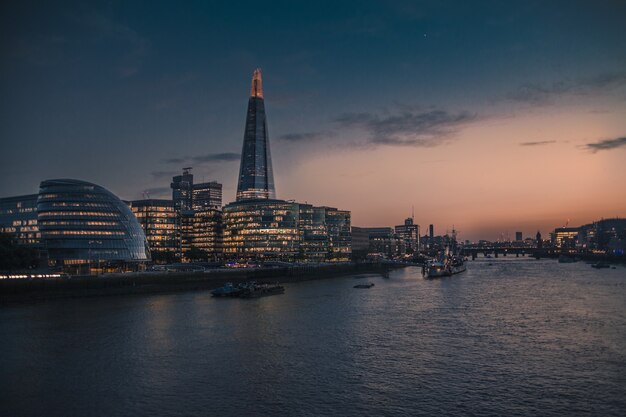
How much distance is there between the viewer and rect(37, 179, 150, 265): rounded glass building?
138 meters

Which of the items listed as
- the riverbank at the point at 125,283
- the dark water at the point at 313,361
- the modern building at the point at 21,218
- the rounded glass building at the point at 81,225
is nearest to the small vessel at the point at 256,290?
the riverbank at the point at 125,283

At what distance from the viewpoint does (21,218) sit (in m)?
Result: 162

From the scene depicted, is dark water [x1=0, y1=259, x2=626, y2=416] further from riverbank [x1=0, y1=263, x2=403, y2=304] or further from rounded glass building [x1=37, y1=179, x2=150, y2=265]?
rounded glass building [x1=37, y1=179, x2=150, y2=265]

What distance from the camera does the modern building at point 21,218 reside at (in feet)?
513

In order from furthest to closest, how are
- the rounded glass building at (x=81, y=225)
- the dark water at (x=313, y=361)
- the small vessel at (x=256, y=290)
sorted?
the rounded glass building at (x=81, y=225) < the small vessel at (x=256, y=290) < the dark water at (x=313, y=361)

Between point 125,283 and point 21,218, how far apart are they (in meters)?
80.3

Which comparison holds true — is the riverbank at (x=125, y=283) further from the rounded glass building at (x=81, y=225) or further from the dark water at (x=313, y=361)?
the rounded glass building at (x=81, y=225)

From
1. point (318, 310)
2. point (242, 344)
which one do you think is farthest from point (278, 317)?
point (242, 344)

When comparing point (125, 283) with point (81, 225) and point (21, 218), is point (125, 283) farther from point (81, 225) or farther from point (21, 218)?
point (21, 218)

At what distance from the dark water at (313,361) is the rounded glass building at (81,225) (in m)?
68.2

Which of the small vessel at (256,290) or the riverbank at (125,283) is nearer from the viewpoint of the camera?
the riverbank at (125,283)

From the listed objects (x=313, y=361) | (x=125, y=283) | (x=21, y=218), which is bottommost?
(x=313, y=361)

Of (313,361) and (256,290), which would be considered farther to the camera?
(256,290)

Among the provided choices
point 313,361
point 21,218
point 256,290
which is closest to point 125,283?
point 256,290
